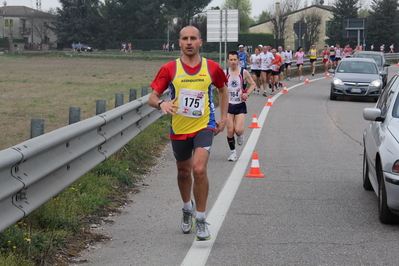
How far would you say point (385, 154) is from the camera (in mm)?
6754

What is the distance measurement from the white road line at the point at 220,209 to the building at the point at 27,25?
10023 centimetres

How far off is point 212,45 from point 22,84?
68401 mm

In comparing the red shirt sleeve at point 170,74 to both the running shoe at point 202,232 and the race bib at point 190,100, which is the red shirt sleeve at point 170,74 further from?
the running shoe at point 202,232

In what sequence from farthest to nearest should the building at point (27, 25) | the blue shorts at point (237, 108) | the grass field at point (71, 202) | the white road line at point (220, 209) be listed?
the building at point (27, 25) < the blue shorts at point (237, 108) < the white road line at point (220, 209) < the grass field at point (71, 202)

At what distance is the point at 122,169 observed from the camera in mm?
9195

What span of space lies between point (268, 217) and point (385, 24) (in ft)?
280

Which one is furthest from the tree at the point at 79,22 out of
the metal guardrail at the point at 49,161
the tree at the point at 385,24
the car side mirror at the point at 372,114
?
the car side mirror at the point at 372,114

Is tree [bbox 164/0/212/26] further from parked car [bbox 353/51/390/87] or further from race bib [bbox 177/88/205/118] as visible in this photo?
race bib [bbox 177/88/205/118]

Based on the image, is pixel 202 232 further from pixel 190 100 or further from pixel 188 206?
pixel 190 100

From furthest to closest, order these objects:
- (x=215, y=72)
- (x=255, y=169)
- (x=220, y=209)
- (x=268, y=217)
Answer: (x=255, y=169) → (x=220, y=209) → (x=268, y=217) → (x=215, y=72)

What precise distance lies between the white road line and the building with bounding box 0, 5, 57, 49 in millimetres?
100231

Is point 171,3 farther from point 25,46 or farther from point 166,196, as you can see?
point 166,196

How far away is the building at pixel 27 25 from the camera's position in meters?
117

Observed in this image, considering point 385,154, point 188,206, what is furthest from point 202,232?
point 385,154
